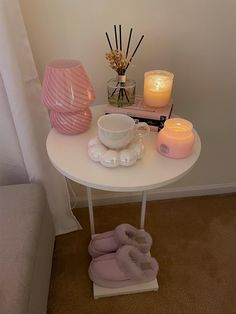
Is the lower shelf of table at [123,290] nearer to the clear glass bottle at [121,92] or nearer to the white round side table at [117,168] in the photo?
the white round side table at [117,168]

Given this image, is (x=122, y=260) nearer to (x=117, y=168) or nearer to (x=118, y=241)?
(x=118, y=241)

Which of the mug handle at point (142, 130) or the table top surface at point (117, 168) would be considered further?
the mug handle at point (142, 130)

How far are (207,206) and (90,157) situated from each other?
3.02 feet

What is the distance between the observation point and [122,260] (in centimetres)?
106

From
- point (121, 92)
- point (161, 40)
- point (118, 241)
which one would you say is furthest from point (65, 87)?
point (118, 241)

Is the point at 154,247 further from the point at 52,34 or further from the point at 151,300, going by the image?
the point at 52,34

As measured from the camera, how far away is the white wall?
999mm

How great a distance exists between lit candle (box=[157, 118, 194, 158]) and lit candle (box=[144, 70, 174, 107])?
13 cm

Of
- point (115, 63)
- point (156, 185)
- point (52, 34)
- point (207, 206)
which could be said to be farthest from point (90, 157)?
point (207, 206)

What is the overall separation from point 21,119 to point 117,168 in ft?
1.37

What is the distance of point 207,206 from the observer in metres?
1.51

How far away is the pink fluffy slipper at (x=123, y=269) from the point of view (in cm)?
106

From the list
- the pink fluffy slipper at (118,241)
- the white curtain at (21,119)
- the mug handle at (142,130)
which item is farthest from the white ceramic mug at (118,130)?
the pink fluffy slipper at (118,241)

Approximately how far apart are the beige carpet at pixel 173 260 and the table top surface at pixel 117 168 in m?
0.60
